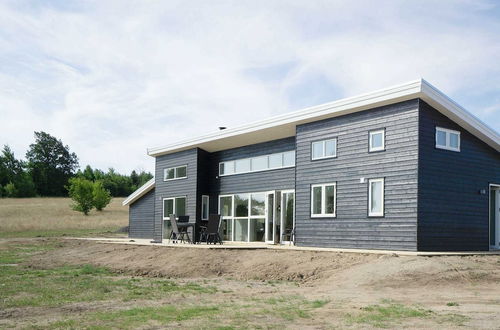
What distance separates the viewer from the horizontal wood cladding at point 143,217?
26.3 meters

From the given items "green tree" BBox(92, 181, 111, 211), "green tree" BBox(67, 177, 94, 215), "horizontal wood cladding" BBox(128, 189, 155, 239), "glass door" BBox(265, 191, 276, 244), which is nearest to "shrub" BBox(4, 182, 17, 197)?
"green tree" BBox(67, 177, 94, 215)

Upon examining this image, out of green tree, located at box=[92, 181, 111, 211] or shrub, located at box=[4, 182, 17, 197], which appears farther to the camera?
shrub, located at box=[4, 182, 17, 197]

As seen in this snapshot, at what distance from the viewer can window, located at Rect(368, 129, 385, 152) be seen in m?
14.2

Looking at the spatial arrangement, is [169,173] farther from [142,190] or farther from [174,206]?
[142,190]

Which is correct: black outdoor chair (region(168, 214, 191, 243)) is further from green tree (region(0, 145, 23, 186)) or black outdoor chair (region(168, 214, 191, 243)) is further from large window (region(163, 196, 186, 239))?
green tree (region(0, 145, 23, 186))

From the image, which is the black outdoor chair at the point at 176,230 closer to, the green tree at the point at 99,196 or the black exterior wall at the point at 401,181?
the black exterior wall at the point at 401,181

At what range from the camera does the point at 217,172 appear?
2203 centimetres

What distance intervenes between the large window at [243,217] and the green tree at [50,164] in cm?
5391

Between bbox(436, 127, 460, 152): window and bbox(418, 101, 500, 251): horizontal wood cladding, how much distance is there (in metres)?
0.13

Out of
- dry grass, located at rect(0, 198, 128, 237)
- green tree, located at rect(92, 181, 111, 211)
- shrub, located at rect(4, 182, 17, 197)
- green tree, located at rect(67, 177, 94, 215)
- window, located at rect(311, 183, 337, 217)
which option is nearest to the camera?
window, located at rect(311, 183, 337, 217)

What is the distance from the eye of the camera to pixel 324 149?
52.5 feet

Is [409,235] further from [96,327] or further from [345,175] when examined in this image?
[96,327]

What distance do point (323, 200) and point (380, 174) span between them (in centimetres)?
224

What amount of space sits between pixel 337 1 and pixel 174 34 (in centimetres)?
405
